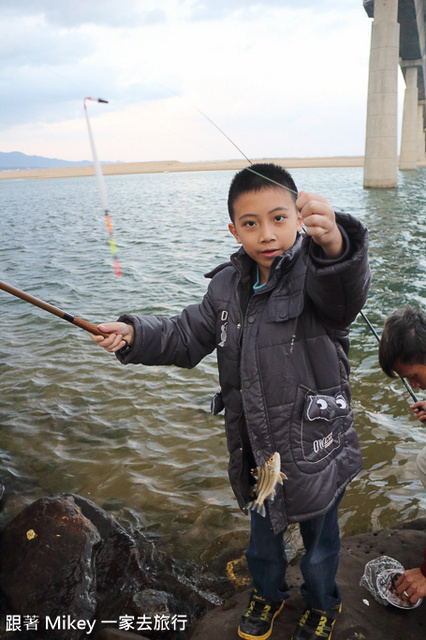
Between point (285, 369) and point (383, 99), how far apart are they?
32.6 meters

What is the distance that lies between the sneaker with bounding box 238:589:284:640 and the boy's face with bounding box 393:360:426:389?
1301 mm

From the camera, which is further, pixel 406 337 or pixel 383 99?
pixel 383 99

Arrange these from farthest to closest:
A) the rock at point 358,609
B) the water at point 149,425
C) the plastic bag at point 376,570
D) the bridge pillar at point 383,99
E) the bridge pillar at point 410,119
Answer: the bridge pillar at point 410,119, the bridge pillar at point 383,99, the water at point 149,425, the plastic bag at point 376,570, the rock at point 358,609

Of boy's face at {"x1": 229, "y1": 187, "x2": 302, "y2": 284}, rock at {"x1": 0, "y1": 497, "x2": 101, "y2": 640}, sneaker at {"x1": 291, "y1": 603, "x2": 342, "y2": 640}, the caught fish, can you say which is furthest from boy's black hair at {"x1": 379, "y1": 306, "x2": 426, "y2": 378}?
rock at {"x1": 0, "y1": 497, "x2": 101, "y2": 640}

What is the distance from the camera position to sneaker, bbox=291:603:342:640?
2432 mm

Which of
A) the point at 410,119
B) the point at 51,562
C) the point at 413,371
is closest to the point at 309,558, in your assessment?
the point at 413,371

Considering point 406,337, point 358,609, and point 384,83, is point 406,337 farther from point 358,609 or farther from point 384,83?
point 384,83

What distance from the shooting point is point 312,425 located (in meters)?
2.17

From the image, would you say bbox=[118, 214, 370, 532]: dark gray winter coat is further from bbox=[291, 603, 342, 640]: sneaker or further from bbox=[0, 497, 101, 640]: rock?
bbox=[0, 497, 101, 640]: rock

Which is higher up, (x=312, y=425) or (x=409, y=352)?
(x=409, y=352)

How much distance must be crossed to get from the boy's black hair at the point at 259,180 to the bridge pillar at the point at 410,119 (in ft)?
164

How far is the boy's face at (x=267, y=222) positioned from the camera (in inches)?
87.3

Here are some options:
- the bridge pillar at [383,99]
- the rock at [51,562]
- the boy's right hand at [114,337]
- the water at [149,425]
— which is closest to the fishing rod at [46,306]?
the boy's right hand at [114,337]

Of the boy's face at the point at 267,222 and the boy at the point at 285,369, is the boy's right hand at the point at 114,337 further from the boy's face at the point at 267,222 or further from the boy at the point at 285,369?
the boy's face at the point at 267,222
